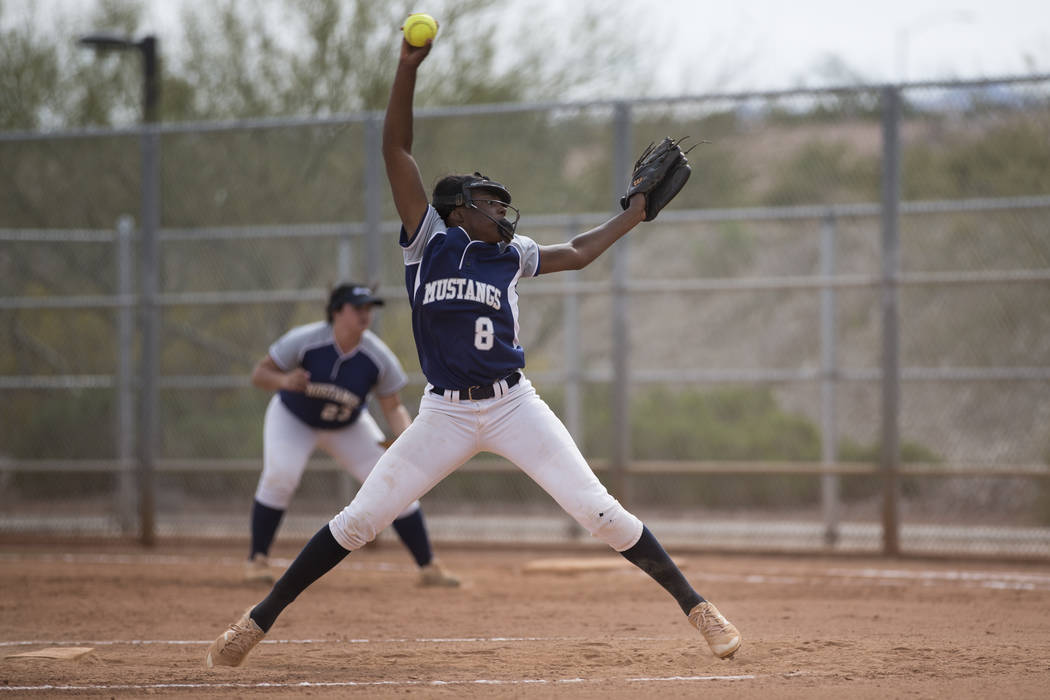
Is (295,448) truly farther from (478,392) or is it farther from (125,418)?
(125,418)

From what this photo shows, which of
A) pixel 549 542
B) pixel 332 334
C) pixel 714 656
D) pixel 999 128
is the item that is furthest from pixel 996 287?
pixel 714 656

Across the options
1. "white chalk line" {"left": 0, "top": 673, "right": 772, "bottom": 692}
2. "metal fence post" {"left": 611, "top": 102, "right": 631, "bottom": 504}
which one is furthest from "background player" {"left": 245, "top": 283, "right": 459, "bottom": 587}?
"white chalk line" {"left": 0, "top": 673, "right": 772, "bottom": 692}

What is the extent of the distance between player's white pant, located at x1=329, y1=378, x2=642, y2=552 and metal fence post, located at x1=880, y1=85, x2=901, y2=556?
505 centimetres

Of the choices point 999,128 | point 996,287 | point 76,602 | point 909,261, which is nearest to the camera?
point 76,602

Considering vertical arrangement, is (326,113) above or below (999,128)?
above

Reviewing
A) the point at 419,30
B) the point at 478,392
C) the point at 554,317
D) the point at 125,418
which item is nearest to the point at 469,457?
the point at 478,392

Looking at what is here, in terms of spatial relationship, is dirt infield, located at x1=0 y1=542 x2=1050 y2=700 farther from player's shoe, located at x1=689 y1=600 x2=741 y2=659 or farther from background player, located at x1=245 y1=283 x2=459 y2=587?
background player, located at x1=245 y1=283 x2=459 y2=587

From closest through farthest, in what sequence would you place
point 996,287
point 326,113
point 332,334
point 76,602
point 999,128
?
point 76,602 → point 332,334 → point 999,128 → point 996,287 → point 326,113

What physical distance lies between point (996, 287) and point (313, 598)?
273 inches

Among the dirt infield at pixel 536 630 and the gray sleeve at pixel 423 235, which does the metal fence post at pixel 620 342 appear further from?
the gray sleeve at pixel 423 235

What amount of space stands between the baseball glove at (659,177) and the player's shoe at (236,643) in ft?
8.06

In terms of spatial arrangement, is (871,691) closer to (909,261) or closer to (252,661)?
(252,661)

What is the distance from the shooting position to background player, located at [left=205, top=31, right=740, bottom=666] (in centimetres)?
532

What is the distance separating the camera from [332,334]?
820 cm
